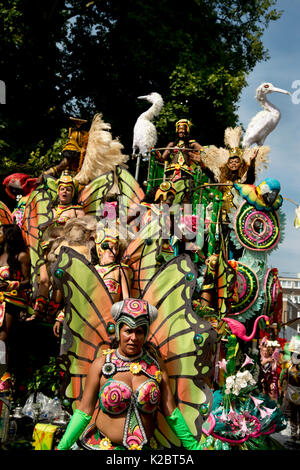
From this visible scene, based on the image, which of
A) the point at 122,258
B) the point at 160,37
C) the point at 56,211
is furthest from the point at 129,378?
the point at 160,37

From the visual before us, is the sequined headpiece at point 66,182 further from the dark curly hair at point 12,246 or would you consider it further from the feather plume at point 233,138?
the feather plume at point 233,138

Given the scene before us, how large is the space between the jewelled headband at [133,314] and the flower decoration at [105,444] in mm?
636

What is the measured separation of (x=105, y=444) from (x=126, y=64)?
9941 mm

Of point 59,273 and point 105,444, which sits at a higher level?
point 59,273

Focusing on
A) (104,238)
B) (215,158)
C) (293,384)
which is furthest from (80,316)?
(215,158)

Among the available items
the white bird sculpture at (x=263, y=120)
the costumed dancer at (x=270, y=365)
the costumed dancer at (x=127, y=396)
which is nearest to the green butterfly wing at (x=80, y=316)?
the costumed dancer at (x=127, y=396)

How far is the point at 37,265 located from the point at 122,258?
1.18 m

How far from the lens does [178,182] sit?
702cm

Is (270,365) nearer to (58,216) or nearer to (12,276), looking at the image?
(58,216)

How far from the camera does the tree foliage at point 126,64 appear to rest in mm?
10320

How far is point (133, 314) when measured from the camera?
10.6 ft

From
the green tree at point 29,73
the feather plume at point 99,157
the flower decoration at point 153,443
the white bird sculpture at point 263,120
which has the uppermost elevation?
the green tree at point 29,73

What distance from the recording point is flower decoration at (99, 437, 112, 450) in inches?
123
